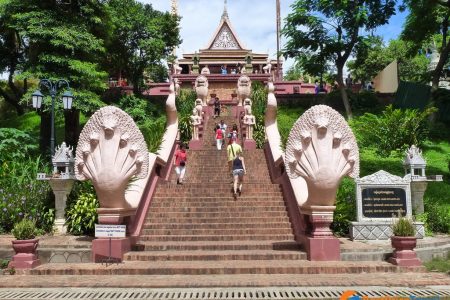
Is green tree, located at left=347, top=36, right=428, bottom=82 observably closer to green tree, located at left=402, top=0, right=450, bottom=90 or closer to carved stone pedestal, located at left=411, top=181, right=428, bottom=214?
green tree, located at left=402, top=0, right=450, bottom=90

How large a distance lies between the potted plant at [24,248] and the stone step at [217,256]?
65.7 inches

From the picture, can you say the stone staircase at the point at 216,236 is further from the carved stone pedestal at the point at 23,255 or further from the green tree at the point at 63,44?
the green tree at the point at 63,44

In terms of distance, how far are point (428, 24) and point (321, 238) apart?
18153 mm

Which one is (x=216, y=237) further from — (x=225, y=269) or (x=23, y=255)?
(x=23, y=255)

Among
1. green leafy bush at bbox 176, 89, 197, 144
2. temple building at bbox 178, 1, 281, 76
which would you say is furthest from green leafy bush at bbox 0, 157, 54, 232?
temple building at bbox 178, 1, 281, 76

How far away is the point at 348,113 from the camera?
2488cm

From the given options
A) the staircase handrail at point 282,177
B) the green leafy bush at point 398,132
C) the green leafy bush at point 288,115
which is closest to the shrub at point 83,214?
the staircase handrail at point 282,177

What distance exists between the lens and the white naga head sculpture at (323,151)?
8.70 metres

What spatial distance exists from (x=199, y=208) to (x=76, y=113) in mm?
9148

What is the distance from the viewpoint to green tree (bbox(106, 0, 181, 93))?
2755 cm

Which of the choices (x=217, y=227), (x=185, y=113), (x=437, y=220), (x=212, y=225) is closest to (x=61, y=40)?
(x=185, y=113)

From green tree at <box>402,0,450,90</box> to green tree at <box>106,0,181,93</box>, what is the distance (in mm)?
13868

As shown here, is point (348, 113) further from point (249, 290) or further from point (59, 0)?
point (249, 290)

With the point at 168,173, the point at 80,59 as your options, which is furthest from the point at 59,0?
the point at 168,173
